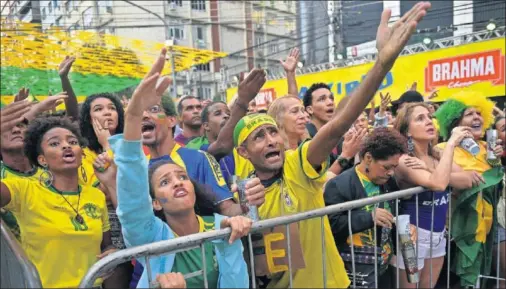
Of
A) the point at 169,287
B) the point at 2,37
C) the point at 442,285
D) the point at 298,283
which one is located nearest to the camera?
the point at 169,287

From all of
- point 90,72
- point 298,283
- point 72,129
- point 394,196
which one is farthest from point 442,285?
point 90,72

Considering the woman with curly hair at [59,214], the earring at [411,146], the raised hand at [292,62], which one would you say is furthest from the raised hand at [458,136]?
the woman with curly hair at [59,214]

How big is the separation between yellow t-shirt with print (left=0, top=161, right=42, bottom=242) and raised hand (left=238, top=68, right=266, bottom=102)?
1.44 m

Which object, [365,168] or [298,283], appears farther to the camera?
[365,168]

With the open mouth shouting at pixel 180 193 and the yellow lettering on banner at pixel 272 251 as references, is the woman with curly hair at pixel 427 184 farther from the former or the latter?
the open mouth shouting at pixel 180 193

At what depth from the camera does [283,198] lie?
7.82ft

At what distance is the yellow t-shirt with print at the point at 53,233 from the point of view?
2.24 metres

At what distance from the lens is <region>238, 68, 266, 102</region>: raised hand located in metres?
2.99

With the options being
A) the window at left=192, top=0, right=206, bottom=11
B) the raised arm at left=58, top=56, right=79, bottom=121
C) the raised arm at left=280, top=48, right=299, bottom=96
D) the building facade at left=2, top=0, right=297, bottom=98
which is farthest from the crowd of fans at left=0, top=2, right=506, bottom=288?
the window at left=192, top=0, right=206, bottom=11

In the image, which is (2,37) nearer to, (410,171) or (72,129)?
(72,129)

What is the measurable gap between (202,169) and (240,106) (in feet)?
2.21

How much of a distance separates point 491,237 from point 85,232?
3.16 meters

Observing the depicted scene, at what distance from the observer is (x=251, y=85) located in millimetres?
3062

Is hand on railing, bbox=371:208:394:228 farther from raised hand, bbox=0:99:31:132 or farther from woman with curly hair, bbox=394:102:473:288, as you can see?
raised hand, bbox=0:99:31:132
